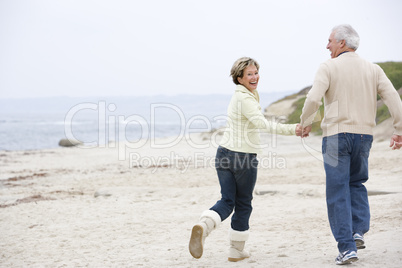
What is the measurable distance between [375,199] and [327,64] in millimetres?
4020

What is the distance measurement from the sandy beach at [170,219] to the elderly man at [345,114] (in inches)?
20.0

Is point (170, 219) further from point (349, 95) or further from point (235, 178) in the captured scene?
point (349, 95)

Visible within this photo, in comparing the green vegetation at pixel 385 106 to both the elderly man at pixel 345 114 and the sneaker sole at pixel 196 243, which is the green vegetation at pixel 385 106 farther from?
the sneaker sole at pixel 196 243

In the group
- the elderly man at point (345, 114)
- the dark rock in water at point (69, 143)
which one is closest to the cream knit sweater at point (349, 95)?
the elderly man at point (345, 114)

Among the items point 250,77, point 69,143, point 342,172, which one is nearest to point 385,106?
point 250,77

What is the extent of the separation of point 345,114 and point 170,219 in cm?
410

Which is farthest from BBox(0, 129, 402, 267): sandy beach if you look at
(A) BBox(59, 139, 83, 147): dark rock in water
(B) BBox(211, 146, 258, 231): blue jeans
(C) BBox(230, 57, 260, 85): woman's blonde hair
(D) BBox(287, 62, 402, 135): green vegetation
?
(A) BBox(59, 139, 83, 147): dark rock in water

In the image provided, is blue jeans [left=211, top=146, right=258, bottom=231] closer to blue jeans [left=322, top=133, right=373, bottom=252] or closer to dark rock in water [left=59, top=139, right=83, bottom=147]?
blue jeans [left=322, top=133, right=373, bottom=252]

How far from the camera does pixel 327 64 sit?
4141mm

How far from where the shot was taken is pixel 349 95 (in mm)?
4105

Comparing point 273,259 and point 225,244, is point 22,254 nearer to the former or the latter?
point 225,244

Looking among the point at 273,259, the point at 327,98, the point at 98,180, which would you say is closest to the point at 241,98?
the point at 327,98

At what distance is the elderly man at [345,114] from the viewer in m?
4.09

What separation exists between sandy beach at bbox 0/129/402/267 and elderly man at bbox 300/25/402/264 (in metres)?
0.51
